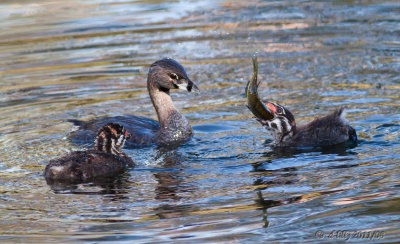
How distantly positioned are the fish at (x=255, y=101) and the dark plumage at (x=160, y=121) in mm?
1428

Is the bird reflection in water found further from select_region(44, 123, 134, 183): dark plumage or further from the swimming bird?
the swimming bird

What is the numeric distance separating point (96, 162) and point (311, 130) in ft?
8.91

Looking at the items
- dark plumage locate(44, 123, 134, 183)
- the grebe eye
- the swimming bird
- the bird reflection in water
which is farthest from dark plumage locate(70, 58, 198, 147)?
the swimming bird

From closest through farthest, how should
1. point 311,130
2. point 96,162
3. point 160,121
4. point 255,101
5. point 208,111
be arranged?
point 96,162 < point 255,101 < point 311,130 < point 160,121 < point 208,111

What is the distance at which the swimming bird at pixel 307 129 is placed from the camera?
8.13 m

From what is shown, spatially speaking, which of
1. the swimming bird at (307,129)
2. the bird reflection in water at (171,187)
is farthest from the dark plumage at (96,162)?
the swimming bird at (307,129)

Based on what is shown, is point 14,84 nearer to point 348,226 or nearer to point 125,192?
point 125,192

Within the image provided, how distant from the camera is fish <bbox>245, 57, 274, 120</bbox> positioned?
7.37 meters

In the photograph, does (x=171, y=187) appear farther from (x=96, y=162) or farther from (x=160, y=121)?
(x=160, y=121)

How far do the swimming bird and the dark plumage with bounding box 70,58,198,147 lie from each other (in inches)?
54.6

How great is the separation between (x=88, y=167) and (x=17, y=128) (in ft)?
8.81

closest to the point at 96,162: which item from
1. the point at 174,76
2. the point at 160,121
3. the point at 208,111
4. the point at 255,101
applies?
the point at 255,101

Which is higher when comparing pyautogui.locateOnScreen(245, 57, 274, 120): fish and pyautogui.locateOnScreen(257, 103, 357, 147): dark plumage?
pyautogui.locateOnScreen(245, 57, 274, 120): fish

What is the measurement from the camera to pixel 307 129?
833 centimetres
